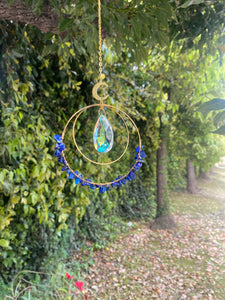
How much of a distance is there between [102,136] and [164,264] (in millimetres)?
2779

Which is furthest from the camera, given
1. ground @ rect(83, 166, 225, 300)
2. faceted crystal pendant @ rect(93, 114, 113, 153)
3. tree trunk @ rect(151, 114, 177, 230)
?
tree trunk @ rect(151, 114, 177, 230)

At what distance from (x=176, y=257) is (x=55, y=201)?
6.94ft

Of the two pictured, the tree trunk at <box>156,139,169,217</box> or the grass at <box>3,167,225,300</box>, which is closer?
the grass at <box>3,167,225,300</box>

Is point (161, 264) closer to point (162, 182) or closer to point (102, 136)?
point (162, 182)

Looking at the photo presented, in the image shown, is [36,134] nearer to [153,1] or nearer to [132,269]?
[153,1]

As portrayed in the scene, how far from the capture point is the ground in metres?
2.79

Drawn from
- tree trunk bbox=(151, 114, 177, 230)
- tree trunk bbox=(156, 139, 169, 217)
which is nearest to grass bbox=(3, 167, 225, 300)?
tree trunk bbox=(151, 114, 177, 230)

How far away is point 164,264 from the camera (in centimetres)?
339

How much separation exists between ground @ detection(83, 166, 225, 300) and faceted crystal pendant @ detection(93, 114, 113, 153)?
2091 mm

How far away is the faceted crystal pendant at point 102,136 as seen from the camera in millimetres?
1282

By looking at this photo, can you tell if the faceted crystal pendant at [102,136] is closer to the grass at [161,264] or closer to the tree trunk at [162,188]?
the grass at [161,264]

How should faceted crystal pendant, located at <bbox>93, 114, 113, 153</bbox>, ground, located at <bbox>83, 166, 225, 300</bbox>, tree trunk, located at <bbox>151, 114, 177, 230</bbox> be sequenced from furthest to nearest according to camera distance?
tree trunk, located at <bbox>151, 114, 177, 230</bbox>
ground, located at <bbox>83, 166, 225, 300</bbox>
faceted crystal pendant, located at <bbox>93, 114, 113, 153</bbox>

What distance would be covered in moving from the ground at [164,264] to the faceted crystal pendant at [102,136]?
6.86 feet

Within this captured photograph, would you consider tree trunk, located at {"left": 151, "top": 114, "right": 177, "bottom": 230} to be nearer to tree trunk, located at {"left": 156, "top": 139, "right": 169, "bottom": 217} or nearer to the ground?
tree trunk, located at {"left": 156, "top": 139, "right": 169, "bottom": 217}
